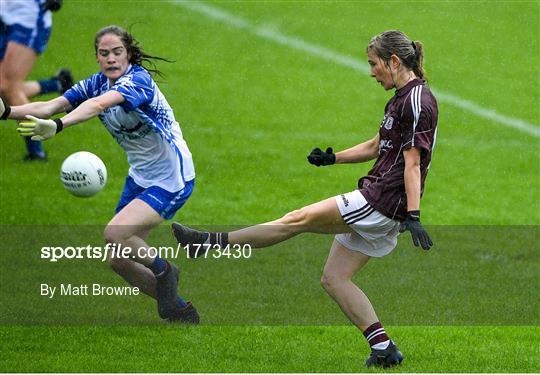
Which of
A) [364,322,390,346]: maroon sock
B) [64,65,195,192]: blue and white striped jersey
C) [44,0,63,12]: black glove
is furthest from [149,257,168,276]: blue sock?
[44,0,63,12]: black glove

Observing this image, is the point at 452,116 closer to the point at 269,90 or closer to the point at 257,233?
the point at 269,90

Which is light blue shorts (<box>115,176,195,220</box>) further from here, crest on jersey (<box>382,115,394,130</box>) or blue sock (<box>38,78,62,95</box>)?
blue sock (<box>38,78,62,95</box>)

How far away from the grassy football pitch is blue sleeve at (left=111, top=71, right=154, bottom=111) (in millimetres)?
1711

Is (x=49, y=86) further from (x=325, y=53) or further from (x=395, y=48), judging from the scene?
(x=395, y=48)

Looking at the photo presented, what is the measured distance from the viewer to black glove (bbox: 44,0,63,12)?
13755 millimetres

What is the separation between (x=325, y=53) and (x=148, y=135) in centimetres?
1068

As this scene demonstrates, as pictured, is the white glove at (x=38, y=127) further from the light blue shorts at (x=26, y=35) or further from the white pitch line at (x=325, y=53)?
the white pitch line at (x=325, y=53)

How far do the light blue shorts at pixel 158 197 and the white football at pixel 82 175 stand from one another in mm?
263

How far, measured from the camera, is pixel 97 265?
11.4 metres

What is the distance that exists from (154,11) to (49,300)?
430 inches

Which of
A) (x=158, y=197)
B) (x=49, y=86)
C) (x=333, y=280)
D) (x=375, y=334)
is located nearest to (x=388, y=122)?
(x=333, y=280)

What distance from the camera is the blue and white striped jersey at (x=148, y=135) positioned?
8930 mm

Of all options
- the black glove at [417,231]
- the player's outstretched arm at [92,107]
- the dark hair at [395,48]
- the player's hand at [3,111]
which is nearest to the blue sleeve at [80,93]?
the player's hand at [3,111]

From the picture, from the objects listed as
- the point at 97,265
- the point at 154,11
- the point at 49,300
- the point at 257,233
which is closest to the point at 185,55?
the point at 154,11
